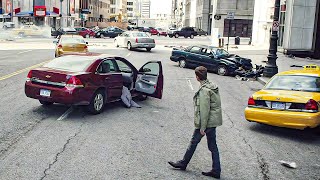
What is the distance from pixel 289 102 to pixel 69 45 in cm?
1683

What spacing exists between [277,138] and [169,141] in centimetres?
262

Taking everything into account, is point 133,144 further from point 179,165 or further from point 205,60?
point 205,60

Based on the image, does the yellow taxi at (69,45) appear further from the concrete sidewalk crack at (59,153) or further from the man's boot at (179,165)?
the man's boot at (179,165)

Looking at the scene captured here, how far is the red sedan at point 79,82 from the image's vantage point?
9.91 meters

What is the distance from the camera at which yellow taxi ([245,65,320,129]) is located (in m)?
8.88

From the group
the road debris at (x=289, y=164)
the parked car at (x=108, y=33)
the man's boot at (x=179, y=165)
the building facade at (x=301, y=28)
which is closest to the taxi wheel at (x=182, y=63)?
the building facade at (x=301, y=28)

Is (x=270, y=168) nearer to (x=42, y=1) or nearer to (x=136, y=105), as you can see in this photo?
(x=136, y=105)

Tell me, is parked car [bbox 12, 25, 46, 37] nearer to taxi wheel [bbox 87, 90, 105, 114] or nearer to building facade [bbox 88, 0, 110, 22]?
taxi wheel [bbox 87, 90, 105, 114]

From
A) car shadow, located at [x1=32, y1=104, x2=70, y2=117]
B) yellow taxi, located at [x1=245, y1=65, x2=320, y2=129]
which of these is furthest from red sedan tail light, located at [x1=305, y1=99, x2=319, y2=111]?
car shadow, located at [x1=32, y1=104, x2=70, y2=117]

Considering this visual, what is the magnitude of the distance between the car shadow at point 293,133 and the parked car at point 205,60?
1126 cm

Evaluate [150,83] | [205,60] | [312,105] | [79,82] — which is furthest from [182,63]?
[312,105]

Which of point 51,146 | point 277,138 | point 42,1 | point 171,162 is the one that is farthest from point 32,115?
point 42,1

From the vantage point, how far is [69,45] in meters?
23.4

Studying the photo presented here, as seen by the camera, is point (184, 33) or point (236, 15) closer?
point (184, 33)
